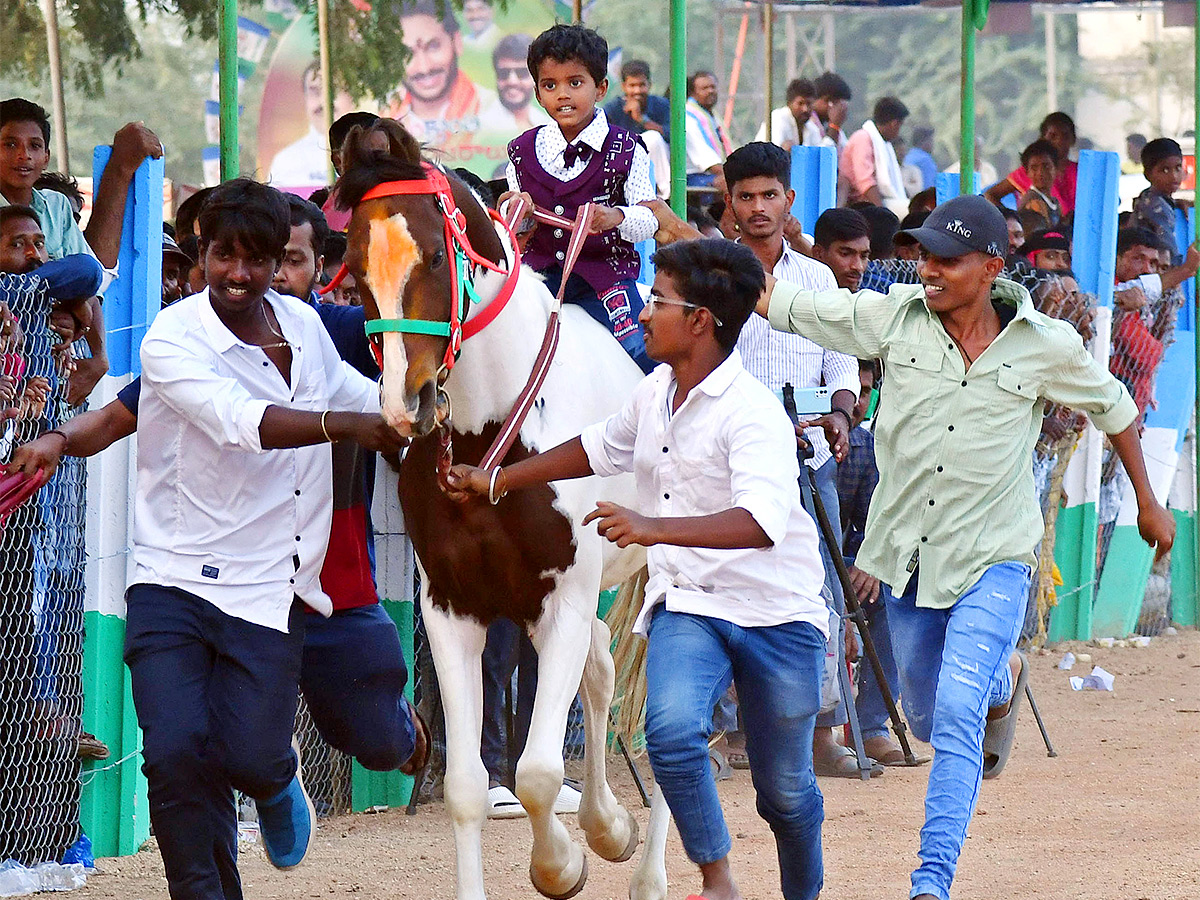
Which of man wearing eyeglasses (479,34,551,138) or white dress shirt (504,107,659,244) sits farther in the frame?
man wearing eyeglasses (479,34,551,138)

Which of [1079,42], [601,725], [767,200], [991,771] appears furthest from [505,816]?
[1079,42]

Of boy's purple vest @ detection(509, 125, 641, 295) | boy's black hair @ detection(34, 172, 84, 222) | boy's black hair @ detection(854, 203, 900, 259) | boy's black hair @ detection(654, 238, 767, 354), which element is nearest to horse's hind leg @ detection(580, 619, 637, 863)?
boy's purple vest @ detection(509, 125, 641, 295)

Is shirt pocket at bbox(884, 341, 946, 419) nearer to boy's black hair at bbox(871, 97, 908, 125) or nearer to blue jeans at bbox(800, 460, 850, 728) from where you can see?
blue jeans at bbox(800, 460, 850, 728)

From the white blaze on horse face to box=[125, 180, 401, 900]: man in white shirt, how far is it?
0.48ft

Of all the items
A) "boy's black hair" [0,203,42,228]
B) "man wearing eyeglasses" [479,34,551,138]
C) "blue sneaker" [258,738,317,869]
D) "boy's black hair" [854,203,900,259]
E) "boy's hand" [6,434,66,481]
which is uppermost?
"man wearing eyeglasses" [479,34,551,138]

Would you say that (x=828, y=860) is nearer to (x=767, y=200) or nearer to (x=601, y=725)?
(x=601, y=725)

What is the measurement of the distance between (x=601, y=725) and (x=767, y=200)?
2.31m

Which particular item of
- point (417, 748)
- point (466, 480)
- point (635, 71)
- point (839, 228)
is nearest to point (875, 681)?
point (839, 228)

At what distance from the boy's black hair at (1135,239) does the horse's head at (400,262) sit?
314 inches

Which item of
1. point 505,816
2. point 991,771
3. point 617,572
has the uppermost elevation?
point 617,572

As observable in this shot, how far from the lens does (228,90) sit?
658 centimetres

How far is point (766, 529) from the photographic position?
4449mm

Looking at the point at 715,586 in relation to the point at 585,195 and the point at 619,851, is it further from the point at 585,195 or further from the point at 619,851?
the point at 585,195

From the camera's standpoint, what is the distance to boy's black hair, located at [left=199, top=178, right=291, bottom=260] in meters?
4.74
